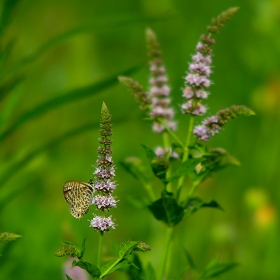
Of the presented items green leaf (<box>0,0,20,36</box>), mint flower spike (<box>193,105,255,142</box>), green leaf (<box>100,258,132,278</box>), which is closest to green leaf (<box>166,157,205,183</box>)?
mint flower spike (<box>193,105,255,142</box>)

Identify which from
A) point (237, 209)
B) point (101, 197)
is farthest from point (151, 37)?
point (237, 209)

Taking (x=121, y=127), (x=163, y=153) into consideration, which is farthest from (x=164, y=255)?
(x=121, y=127)

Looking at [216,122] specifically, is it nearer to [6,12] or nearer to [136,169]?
[136,169]

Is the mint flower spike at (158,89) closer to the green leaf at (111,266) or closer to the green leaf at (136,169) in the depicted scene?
the green leaf at (136,169)

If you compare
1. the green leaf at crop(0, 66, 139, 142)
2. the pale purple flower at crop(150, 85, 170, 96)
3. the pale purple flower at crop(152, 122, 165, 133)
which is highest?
the green leaf at crop(0, 66, 139, 142)

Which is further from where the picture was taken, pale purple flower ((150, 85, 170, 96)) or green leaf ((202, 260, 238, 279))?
pale purple flower ((150, 85, 170, 96))

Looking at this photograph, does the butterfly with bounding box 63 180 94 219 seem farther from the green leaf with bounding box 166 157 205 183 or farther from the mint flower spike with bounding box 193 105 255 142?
the mint flower spike with bounding box 193 105 255 142

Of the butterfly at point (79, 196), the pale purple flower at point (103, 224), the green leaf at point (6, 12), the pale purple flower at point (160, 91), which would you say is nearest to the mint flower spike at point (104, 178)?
the pale purple flower at point (103, 224)
